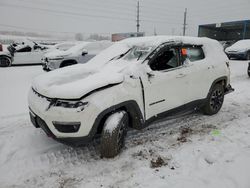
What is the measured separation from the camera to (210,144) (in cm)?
343

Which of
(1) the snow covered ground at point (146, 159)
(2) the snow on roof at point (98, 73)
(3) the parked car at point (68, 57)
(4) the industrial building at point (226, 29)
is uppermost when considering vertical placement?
(4) the industrial building at point (226, 29)

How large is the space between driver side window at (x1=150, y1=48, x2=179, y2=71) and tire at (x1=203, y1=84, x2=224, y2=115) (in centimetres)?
126

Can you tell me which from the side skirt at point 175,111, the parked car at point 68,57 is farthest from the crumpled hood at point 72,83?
the parked car at point 68,57

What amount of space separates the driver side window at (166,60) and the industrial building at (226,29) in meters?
29.7

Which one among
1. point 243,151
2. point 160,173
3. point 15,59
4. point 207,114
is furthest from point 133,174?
point 15,59

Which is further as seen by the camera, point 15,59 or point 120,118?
point 15,59

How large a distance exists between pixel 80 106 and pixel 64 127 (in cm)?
36

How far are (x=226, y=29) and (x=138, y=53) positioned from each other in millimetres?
37843

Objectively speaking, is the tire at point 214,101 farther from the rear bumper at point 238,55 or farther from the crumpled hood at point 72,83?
the rear bumper at point 238,55

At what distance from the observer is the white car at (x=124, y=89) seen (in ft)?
8.91

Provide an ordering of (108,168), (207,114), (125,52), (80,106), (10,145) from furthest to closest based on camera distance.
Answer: (207,114)
(125,52)
(10,145)
(108,168)
(80,106)

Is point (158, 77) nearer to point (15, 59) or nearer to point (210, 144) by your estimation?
point (210, 144)

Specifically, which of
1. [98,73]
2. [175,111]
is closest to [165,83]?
[175,111]

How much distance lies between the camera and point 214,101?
4684mm
